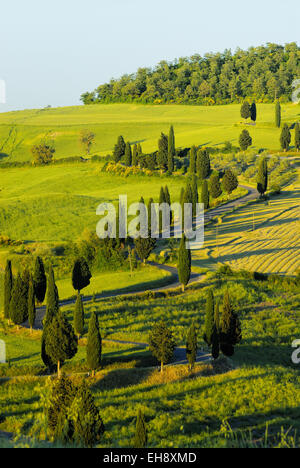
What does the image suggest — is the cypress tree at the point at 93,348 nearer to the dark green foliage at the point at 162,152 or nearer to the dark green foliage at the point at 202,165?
the dark green foliage at the point at 202,165

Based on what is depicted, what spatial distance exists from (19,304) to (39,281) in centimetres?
680

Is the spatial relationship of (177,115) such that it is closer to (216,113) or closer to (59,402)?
(216,113)

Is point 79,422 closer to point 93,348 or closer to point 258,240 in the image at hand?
point 93,348

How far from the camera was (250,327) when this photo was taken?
155 ft

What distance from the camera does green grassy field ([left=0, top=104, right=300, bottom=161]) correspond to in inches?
5561

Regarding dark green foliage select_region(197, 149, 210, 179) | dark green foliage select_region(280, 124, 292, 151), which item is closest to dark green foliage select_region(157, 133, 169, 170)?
dark green foliage select_region(197, 149, 210, 179)

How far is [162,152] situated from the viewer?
11219cm

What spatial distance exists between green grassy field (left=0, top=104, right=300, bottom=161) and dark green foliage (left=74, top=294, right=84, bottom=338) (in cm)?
9255

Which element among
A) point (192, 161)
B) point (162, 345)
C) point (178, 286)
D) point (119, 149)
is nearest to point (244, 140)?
point (192, 161)

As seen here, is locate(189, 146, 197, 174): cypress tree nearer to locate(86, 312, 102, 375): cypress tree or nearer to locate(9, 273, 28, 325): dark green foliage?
locate(9, 273, 28, 325): dark green foliage

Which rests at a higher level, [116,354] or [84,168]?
[84,168]

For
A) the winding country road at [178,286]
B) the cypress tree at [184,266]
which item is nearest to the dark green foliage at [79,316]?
the winding country road at [178,286]
